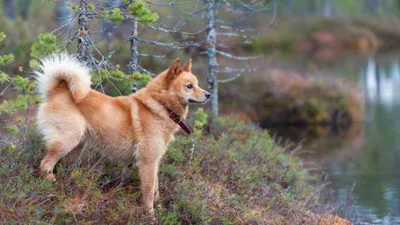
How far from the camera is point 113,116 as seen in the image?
787 cm

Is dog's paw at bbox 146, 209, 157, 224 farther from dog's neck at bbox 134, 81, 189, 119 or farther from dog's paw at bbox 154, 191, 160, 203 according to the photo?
dog's neck at bbox 134, 81, 189, 119

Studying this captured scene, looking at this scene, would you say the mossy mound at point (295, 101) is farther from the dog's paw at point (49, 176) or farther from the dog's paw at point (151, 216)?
the dog's paw at point (49, 176)

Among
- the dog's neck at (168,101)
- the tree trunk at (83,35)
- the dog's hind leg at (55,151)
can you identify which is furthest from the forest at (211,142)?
the dog's neck at (168,101)

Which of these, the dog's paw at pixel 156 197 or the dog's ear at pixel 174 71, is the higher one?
the dog's ear at pixel 174 71

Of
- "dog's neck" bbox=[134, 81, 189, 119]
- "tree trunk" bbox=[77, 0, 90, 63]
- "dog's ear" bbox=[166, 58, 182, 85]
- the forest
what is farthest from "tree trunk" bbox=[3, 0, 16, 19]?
"dog's ear" bbox=[166, 58, 182, 85]

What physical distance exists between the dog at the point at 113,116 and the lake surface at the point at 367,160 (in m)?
4.47

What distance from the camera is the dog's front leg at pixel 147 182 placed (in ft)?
26.1

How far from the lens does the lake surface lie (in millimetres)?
12320

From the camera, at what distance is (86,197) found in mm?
7684

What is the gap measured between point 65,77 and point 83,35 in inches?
55.7

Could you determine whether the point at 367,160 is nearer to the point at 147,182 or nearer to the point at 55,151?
the point at 147,182

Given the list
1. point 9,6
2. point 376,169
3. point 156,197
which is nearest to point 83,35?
point 156,197

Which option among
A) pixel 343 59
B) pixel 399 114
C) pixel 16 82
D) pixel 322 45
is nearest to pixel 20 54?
pixel 16 82

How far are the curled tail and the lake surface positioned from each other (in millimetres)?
5634
